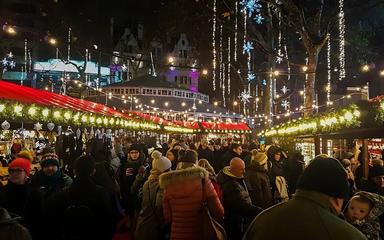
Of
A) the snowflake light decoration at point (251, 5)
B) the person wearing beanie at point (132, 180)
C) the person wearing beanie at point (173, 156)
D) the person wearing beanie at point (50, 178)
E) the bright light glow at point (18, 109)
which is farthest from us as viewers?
the snowflake light decoration at point (251, 5)

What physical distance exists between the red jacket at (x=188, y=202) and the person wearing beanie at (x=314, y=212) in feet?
6.00

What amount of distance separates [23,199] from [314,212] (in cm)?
367

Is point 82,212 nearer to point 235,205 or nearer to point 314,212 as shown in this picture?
point 235,205

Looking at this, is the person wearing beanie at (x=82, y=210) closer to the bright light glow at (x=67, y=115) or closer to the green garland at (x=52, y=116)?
the green garland at (x=52, y=116)

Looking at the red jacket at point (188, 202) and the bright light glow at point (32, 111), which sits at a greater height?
the bright light glow at point (32, 111)

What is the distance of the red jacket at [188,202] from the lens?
13.2 ft

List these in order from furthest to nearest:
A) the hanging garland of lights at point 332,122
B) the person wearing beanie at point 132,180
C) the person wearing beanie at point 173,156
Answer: the person wearing beanie at point 173,156, the hanging garland of lights at point 332,122, the person wearing beanie at point 132,180

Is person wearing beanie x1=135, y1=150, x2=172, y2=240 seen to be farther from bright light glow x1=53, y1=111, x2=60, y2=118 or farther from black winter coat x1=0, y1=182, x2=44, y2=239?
bright light glow x1=53, y1=111, x2=60, y2=118

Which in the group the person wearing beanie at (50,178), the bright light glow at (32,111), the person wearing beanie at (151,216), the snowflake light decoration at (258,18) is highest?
the snowflake light decoration at (258,18)

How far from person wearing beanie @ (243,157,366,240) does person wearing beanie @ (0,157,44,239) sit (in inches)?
115

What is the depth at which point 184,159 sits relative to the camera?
17.5 ft

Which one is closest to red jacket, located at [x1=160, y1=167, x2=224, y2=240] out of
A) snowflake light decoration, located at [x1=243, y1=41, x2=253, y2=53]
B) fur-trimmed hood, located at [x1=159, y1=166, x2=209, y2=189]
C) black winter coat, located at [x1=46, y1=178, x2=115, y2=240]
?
fur-trimmed hood, located at [x1=159, y1=166, x2=209, y2=189]

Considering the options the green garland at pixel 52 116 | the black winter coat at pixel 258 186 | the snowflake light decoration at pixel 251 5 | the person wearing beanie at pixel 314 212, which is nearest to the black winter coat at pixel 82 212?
the person wearing beanie at pixel 314 212

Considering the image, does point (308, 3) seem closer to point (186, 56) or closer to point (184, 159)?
point (184, 159)
